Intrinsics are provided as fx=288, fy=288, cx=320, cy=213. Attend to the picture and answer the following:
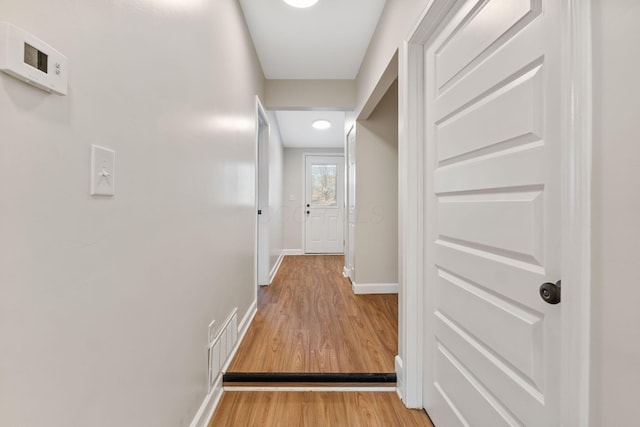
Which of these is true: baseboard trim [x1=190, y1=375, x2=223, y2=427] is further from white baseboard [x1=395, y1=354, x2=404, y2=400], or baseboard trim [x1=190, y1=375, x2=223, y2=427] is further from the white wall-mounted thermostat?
the white wall-mounted thermostat

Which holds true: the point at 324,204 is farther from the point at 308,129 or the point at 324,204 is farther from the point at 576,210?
the point at 576,210

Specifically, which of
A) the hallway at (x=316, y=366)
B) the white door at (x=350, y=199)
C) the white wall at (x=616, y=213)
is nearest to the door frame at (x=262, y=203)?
the hallway at (x=316, y=366)

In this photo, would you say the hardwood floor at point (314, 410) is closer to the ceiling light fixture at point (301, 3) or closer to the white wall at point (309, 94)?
the ceiling light fixture at point (301, 3)

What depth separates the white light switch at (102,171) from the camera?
67cm

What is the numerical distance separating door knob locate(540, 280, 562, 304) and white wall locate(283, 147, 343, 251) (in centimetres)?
542

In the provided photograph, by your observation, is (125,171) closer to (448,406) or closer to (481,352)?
(481,352)

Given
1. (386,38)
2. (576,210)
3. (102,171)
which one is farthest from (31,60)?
(386,38)

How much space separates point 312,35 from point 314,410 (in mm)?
2642

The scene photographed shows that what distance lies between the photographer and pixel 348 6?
2.06 meters

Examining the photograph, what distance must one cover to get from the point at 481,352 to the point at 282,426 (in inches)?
38.5

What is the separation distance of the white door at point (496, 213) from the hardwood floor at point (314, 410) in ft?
0.69

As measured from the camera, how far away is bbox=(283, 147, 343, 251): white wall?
6.04m

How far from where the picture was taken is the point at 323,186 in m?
6.11

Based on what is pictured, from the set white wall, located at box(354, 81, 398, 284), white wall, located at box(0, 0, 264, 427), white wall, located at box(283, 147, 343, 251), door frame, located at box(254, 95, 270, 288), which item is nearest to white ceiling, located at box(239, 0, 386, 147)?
white wall, located at box(354, 81, 398, 284)
